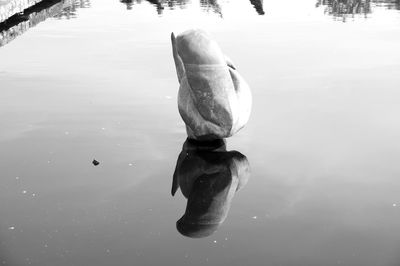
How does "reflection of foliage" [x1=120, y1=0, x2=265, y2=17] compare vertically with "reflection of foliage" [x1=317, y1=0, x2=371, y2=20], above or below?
above

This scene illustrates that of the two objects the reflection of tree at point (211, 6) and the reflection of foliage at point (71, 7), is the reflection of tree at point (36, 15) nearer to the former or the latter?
the reflection of foliage at point (71, 7)

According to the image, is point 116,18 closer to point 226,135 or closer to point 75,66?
point 75,66

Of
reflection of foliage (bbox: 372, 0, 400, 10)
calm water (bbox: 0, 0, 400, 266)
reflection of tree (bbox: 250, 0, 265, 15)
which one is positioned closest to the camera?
calm water (bbox: 0, 0, 400, 266)

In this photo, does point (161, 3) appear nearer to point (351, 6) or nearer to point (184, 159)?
point (351, 6)

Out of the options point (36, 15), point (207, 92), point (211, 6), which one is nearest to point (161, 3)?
point (211, 6)

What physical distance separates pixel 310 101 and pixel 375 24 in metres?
8.64

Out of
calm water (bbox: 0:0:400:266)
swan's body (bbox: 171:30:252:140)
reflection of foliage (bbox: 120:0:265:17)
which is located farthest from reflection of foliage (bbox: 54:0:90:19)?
swan's body (bbox: 171:30:252:140)

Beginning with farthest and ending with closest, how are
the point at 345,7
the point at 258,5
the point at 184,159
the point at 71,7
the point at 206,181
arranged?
1. the point at 71,7
2. the point at 345,7
3. the point at 258,5
4. the point at 184,159
5. the point at 206,181

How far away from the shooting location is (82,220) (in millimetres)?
6469

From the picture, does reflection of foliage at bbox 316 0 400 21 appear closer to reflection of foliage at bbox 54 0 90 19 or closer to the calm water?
the calm water

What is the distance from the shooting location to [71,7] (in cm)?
2222

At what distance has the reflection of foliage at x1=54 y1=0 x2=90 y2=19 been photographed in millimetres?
20281

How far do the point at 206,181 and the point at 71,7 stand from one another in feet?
53.2

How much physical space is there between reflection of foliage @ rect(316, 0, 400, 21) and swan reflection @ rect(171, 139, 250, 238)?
12599 millimetres
